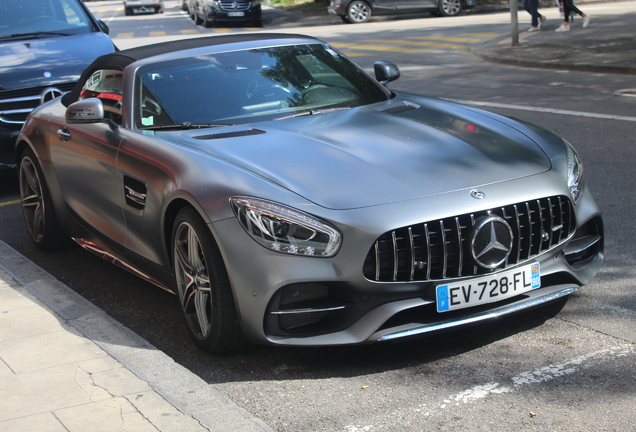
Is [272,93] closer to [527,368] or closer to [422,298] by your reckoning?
[422,298]

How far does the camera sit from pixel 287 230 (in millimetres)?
3824

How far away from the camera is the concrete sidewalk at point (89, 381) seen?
3.38 meters

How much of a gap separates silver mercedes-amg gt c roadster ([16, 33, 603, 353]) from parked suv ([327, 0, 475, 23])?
22.8 meters

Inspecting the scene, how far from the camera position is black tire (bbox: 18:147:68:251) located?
6.19 m

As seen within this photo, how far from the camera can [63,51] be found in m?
9.00

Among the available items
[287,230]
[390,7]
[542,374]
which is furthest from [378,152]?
[390,7]

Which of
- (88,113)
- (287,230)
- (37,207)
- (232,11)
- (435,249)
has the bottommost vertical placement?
(232,11)

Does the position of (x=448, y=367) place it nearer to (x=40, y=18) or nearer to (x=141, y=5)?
(x=40, y=18)

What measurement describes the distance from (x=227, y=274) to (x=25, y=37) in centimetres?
646

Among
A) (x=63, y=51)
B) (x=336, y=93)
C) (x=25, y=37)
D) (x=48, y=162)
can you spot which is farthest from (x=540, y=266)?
(x=25, y=37)

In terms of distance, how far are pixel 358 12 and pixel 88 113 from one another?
23877mm

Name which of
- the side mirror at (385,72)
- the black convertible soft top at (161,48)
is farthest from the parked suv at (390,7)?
the black convertible soft top at (161,48)

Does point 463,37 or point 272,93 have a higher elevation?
point 272,93

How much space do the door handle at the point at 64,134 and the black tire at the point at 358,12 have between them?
907 inches
